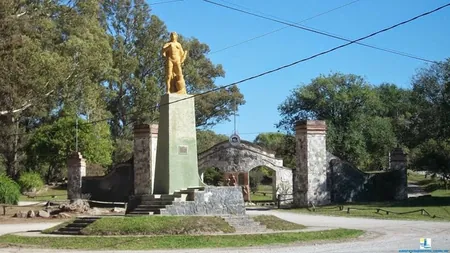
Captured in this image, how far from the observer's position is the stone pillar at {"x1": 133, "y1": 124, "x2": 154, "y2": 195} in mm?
36062

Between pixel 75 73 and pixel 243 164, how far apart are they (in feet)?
38.8

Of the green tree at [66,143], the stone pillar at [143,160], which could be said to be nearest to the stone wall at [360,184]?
the stone pillar at [143,160]

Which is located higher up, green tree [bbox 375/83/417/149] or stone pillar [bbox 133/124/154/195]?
green tree [bbox 375/83/417/149]

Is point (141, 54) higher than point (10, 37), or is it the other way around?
point (141, 54)

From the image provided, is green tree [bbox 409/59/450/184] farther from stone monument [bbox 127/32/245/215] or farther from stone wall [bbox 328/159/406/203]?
stone monument [bbox 127/32/245/215]

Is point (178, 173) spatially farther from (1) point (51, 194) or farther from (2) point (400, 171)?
(1) point (51, 194)

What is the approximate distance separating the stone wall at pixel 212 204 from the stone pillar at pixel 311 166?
1150 centimetres

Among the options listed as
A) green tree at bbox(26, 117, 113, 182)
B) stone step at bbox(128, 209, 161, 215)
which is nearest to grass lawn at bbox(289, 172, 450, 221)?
stone step at bbox(128, 209, 161, 215)

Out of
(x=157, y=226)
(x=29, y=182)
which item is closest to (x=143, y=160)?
Result: (x=29, y=182)

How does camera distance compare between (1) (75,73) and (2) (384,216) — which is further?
(1) (75,73)

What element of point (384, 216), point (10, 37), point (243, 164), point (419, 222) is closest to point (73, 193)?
point (243, 164)

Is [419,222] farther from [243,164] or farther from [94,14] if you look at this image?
[94,14]

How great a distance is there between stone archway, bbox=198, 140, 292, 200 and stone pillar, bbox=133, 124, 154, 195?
4885mm

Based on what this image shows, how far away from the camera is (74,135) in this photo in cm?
4891
